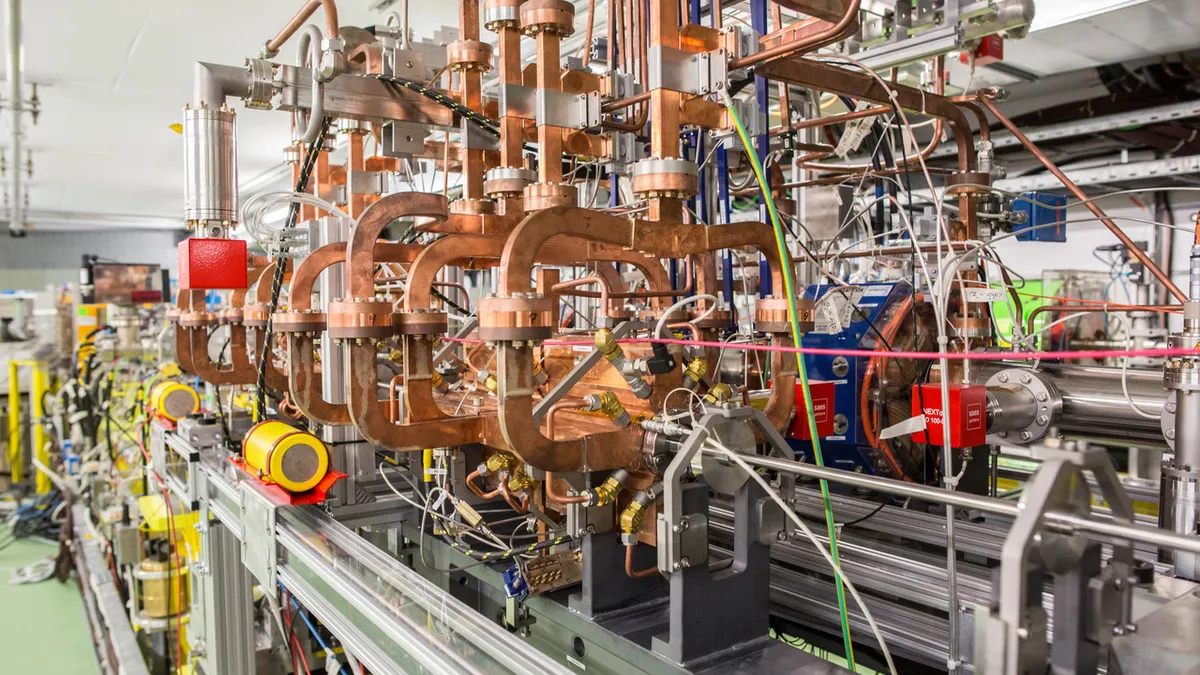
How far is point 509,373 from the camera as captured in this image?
1.12m

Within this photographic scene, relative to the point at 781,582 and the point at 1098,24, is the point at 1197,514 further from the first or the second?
the point at 1098,24

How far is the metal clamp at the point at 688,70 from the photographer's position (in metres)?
1.25

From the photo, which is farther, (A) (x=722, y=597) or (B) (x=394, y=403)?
(B) (x=394, y=403)

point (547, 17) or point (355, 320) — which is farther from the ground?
point (547, 17)

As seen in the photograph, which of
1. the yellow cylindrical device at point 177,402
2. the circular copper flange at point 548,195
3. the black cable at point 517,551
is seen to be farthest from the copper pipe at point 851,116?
the yellow cylindrical device at point 177,402

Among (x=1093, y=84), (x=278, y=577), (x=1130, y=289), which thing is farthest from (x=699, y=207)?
(x=1130, y=289)

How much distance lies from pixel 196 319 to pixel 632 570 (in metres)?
2.06

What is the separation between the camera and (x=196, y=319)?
274 cm

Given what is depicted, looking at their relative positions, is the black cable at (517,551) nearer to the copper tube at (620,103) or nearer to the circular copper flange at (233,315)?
the copper tube at (620,103)

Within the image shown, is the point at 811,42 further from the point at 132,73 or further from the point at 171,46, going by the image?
the point at 132,73

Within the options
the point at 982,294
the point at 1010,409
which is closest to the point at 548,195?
the point at 982,294

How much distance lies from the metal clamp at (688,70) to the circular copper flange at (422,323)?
20.8 inches

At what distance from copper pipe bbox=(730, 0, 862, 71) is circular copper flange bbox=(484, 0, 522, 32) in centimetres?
42

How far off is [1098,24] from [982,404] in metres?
3.00
